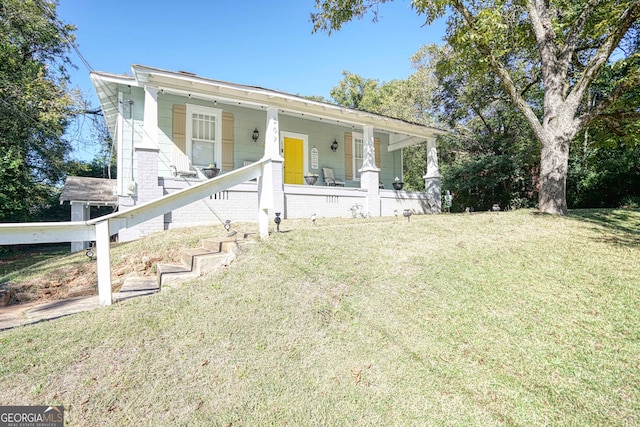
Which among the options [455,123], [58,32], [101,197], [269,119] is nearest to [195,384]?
[269,119]

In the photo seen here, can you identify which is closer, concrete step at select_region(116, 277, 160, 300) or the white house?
concrete step at select_region(116, 277, 160, 300)

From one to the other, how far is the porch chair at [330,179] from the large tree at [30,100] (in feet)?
37.6

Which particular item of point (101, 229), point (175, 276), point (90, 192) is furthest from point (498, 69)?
point (90, 192)

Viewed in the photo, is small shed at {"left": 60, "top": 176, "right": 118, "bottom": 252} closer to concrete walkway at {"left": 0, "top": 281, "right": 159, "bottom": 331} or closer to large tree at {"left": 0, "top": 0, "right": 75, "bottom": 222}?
large tree at {"left": 0, "top": 0, "right": 75, "bottom": 222}

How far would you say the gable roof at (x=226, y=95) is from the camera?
24.6 ft

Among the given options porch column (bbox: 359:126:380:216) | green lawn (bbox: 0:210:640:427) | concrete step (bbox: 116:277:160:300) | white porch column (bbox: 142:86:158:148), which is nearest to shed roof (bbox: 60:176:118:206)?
white porch column (bbox: 142:86:158:148)

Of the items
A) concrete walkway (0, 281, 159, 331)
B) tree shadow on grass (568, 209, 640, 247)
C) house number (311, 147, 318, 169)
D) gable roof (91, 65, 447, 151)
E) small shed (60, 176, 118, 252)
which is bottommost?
concrete walkway (0, 281, 159, 331)

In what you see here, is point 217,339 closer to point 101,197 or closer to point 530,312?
point 530,312

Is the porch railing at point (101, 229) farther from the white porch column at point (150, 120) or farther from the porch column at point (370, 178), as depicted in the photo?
the porch column at point (370, 178)

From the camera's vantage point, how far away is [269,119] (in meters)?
8.83

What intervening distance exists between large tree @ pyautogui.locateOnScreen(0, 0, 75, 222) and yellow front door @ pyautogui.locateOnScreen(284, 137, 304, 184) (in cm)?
1013

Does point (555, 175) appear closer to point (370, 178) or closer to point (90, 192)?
point (370, 178)

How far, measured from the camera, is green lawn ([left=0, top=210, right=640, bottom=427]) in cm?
203

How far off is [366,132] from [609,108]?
6.68 metres
